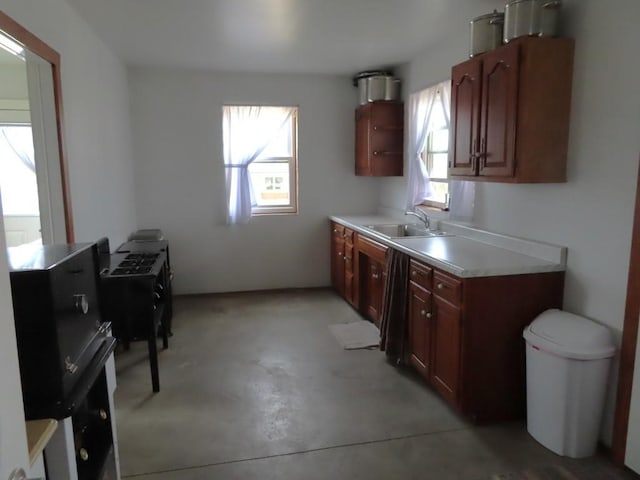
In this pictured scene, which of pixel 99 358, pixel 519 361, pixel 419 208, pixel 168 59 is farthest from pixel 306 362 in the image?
pixel 168 59

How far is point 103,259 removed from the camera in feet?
10.2

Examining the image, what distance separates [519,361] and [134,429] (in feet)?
7.45

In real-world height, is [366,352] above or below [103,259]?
below

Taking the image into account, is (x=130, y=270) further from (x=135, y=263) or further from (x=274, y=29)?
(x=274, y=29)

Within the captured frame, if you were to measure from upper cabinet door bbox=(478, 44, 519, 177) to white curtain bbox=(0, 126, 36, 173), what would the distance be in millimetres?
4255

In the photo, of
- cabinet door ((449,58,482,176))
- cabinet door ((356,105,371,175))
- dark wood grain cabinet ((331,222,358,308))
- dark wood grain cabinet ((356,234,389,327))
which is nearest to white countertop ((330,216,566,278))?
dark wood grain cabinet ((356,234,389,327))

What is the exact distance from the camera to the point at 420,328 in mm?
3148

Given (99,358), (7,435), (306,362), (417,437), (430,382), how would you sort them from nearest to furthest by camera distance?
(7,435) < (99,358) < (417,437) < (430,382) < (306,362)

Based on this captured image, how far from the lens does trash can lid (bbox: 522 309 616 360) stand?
224cm

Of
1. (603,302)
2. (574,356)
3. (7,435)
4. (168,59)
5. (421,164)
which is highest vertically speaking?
(168,59)

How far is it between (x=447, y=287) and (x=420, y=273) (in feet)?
1.18

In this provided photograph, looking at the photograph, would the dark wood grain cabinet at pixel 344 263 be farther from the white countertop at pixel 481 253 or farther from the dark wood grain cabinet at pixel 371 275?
the white countertop at pixel 481 253

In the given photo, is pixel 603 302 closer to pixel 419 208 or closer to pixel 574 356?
pixel 574 356

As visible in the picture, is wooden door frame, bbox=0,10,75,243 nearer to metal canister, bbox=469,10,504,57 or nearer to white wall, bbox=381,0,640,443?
metal canister, bbox=469,10,504,57
